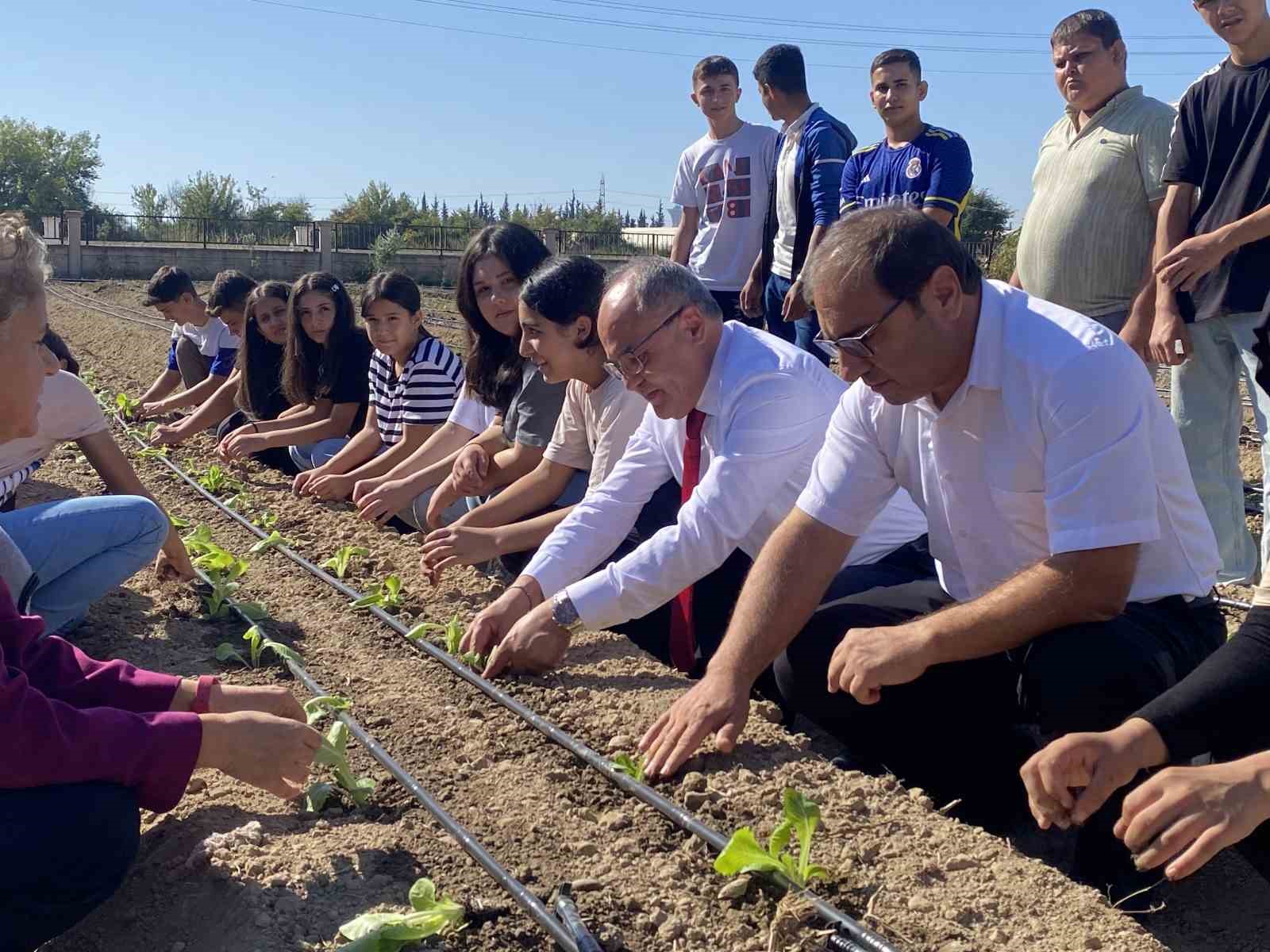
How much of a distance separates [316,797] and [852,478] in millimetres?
1514

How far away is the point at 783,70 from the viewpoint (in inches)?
223

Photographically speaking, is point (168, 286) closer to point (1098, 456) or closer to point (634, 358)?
point (634, 358)

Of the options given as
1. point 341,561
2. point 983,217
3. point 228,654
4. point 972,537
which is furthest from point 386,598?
point 983,217

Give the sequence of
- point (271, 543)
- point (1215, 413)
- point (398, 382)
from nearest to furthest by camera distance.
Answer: point (1215, 413), point (271, 543), point (398, 382)

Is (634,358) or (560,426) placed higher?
(634,358)

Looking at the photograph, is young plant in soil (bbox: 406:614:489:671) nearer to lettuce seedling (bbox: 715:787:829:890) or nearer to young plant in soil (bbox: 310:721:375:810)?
young plant in soil (bbox: 310:721:375:810)

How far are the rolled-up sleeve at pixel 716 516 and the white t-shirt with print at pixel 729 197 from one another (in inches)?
111

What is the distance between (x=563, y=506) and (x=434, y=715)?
1.28m

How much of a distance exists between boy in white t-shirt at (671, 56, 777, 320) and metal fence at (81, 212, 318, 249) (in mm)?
30279

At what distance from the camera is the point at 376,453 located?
20.6 feet

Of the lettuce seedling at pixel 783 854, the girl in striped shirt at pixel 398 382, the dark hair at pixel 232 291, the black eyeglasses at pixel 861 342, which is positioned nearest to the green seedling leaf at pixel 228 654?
the girl in striped shirt at pixel 398 382

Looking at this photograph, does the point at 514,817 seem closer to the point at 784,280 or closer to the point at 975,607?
the point at 975,607

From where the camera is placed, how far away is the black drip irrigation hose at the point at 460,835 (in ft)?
→ 7.77

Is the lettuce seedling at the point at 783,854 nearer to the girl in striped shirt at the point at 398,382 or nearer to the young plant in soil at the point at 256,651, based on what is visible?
the young plant in soil at the point at 256,651
